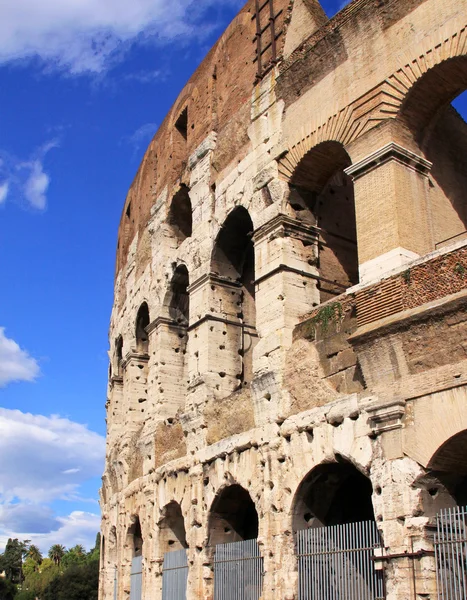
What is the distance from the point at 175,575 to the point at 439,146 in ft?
26.1

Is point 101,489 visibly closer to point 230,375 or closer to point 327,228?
point 230,375

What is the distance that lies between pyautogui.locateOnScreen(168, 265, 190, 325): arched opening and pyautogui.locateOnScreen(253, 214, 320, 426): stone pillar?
3.60 metres

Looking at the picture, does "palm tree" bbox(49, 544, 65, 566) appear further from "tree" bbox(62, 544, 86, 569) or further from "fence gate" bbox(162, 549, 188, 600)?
"fence gate" bbox(162, 549, 188, 600)

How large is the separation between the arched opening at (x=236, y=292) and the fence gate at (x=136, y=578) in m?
4.28

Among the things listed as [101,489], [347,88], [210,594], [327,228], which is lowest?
[210,594]

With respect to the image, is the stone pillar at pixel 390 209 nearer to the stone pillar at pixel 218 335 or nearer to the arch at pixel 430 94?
the arch at pixel 430 94

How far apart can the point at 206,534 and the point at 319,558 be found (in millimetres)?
2735

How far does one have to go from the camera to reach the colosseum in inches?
324

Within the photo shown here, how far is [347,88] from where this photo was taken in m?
10.6

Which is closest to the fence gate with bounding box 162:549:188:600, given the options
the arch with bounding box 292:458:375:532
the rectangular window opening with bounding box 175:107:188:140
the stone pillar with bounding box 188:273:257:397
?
the stone pillar with bounding box 188:273:257:397

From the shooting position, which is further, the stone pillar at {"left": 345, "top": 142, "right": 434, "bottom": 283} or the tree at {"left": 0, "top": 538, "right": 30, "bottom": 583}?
the tree at {"left": 0, "top": 538, "right": 30, "bottom": 583}

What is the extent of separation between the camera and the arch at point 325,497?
984cm

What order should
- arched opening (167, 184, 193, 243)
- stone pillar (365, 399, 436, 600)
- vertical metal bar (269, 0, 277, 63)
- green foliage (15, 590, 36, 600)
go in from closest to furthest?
stone pillar (365, 399, 436, 600)
vertical metal bar (269, 0, 277, 63)
arched opening (167, 184, 193, 243)
green foliage (15, 590, 36, 600)

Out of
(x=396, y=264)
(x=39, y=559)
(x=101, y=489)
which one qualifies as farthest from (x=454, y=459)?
(x=39, y=559)
